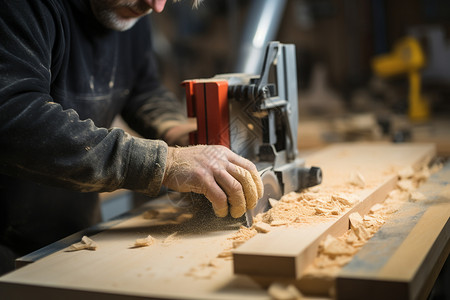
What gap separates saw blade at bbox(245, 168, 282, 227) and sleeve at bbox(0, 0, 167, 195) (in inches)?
9.3

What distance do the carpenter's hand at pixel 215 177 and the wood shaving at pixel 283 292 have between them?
0.33m

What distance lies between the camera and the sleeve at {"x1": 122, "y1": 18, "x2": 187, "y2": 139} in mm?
1838

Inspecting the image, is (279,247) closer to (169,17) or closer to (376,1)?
(376,1)

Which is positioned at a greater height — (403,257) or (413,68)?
(413,68)

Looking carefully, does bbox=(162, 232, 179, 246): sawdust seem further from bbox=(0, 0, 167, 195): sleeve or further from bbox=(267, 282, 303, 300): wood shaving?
bbox=(267, 282, 303, 300): wood shaving

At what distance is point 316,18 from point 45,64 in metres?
2.74

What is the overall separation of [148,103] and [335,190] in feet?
2.52

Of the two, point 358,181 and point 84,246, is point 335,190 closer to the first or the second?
point 358,181

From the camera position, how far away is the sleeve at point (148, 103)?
6.03 ft

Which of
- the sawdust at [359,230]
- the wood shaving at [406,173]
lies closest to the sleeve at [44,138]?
A: the sawdust at [359,230]

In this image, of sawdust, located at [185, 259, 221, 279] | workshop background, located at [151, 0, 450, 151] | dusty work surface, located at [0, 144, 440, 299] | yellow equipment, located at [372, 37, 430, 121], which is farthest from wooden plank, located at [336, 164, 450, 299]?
yellow equipment, located at [372, 37, 430, 121]

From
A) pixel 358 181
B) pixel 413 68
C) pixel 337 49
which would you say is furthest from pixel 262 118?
pixel 337 49

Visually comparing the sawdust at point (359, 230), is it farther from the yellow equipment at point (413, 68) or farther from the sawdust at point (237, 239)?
the yellow equipment at point (413, 68)

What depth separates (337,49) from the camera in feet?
12.0
